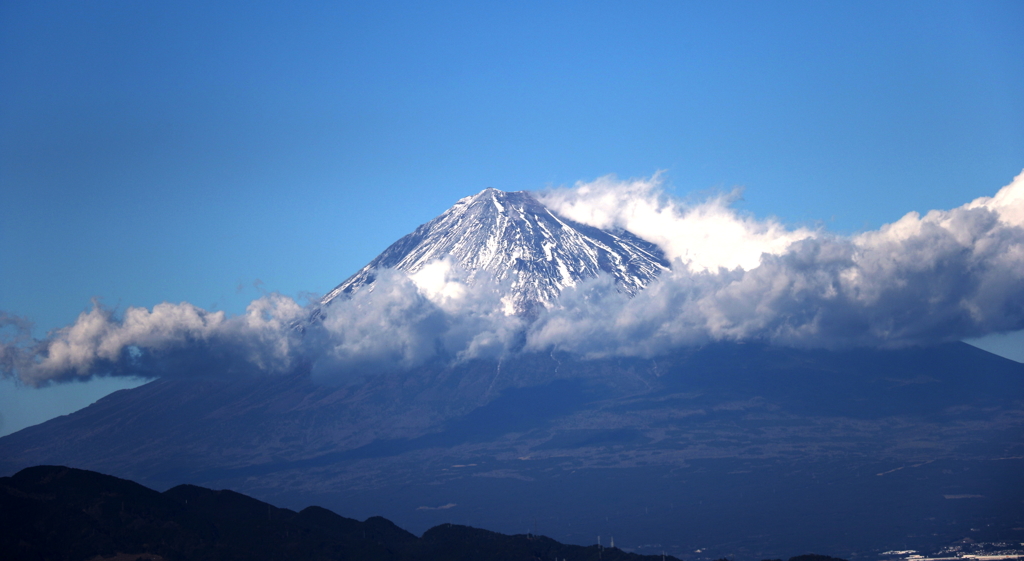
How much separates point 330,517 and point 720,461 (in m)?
124

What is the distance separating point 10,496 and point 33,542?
638 cm

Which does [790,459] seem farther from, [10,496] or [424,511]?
[10,496]

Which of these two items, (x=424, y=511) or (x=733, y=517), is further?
(x=424, y=511)

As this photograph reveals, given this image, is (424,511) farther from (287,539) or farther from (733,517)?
(287,539)

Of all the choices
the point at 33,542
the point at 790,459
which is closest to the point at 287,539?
the point at 33,542

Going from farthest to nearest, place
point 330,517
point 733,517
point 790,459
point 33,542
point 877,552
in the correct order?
point 790,459 → point 733,517 → point 877,552 → point 330,517 → point 33,542

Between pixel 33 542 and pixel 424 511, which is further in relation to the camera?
pixel 424 511

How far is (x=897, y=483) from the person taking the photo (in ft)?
536

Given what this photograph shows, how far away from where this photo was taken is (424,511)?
536 ft

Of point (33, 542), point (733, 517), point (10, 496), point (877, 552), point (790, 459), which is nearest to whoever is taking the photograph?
point (33, 542)

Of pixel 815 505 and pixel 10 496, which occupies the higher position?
pixel 10 496

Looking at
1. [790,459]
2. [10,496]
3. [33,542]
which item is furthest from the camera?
[790,459]

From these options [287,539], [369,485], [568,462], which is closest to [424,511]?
[369,485]

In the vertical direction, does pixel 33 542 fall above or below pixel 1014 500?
above
